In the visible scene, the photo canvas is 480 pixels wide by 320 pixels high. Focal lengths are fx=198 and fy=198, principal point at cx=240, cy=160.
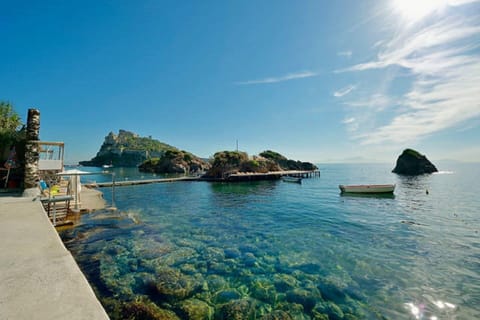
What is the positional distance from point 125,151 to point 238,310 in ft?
468

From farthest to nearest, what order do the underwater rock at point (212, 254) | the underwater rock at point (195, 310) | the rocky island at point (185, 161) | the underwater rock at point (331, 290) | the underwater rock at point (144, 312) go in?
the rocky island at point (185, 161) < the underwater rock at point (212, 254) < the underwater rock at point (331, 290) < the underwater rock at point (195, 310) < the underwater rock at point (144, 312)

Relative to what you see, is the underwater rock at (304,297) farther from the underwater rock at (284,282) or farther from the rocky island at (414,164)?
the rocky island at (414,164)

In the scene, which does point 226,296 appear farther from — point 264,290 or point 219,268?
point 219,268

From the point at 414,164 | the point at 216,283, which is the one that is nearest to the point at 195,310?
the point at 216,283

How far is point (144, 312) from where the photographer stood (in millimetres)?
4809

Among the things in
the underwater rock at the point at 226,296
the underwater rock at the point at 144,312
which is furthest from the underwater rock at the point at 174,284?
the underwater rock at the point at 226,296

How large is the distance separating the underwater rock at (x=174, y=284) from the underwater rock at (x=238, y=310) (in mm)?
1217

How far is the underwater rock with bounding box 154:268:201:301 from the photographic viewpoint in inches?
225

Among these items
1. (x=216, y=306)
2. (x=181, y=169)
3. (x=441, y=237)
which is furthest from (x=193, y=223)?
(x=181, y=169)

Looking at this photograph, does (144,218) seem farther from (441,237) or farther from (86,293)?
(441,237)

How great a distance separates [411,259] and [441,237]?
556 cm

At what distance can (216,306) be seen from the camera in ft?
17.6

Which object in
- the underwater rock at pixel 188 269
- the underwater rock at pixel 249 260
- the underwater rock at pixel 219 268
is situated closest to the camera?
the underwater rock at pixel 188 269

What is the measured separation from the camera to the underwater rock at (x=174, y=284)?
5.70 metres
